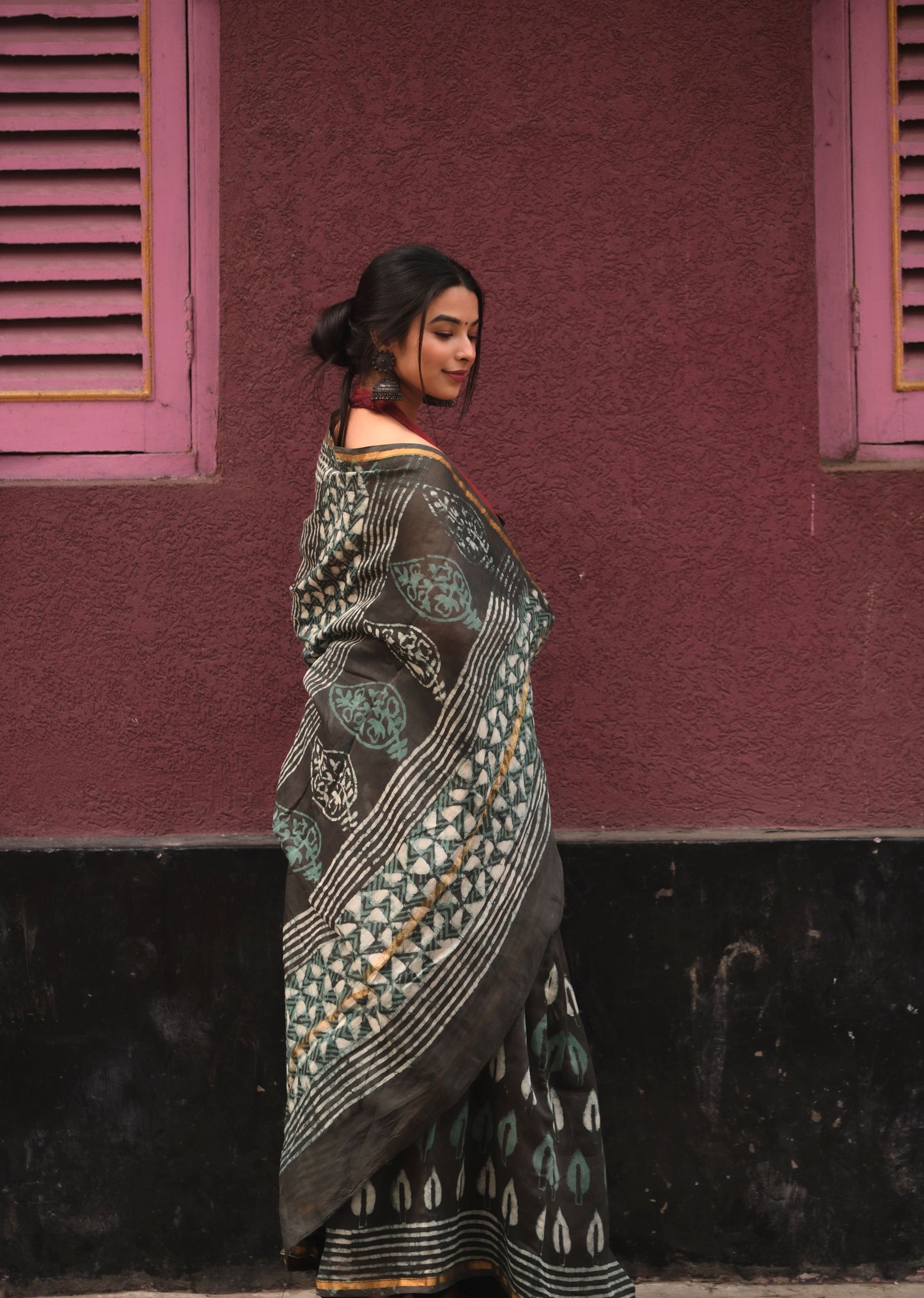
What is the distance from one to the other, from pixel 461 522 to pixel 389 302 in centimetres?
43

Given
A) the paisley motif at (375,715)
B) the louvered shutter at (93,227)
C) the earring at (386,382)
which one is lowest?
the paisley motif at (375,715)

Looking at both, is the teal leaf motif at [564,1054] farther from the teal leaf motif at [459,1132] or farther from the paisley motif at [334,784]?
the paisley motif at [334,784]

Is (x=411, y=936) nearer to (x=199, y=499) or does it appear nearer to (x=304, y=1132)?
(x=304, y=1132)

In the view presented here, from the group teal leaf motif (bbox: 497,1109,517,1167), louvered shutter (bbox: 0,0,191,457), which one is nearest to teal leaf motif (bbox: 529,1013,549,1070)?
teal leaf motif (bbox: 497,1109,517,1167)

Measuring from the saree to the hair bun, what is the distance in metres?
0.23

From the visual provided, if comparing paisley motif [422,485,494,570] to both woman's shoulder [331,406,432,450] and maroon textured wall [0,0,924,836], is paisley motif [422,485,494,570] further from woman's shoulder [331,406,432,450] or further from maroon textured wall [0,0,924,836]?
maroon textured wall [0,0,924,836]

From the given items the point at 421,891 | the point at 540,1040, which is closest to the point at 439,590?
the point at 421,891

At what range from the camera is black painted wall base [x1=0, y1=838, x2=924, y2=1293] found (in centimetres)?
261

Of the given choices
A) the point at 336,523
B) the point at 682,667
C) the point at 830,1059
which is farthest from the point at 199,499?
the point at 830,1059

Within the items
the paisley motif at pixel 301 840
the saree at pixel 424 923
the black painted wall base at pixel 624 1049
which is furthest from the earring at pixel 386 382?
the black painted wall base at pixel 624 1049

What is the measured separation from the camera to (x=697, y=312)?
8.88ft

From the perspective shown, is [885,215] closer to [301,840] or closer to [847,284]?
[847,284]

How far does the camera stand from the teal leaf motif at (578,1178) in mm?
2088

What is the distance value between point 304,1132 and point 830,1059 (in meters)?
1.25
